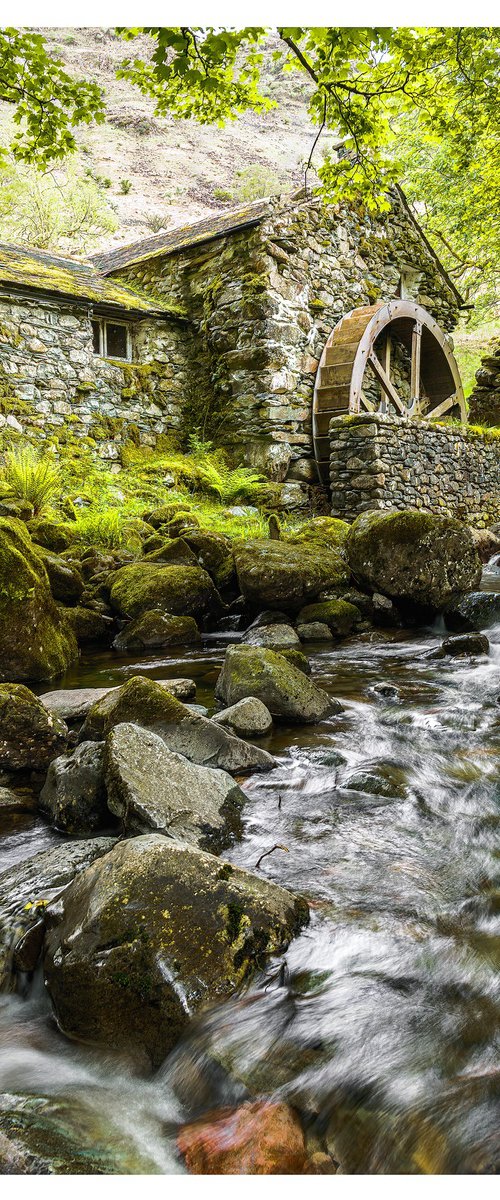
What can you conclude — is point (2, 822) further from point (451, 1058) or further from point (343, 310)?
point (343, 310)

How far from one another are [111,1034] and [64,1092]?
174 millimetres

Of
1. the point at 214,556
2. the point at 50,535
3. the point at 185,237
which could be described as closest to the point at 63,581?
the point at 50,535

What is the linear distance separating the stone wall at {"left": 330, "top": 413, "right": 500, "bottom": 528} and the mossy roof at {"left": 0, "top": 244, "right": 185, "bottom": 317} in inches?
160

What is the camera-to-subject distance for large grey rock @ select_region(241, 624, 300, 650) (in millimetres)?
6367

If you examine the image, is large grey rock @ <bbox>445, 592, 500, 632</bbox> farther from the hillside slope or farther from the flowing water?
the hillside slope

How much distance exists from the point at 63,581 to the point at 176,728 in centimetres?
390

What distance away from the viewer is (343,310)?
13.0 meters

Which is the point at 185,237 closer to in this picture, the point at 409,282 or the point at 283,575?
the point at 409,282

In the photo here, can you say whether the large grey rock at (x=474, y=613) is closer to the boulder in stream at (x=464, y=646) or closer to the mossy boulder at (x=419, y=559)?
the mossy boulder at (x=419, y=559)

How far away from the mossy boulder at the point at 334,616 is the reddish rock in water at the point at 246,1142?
5517mm

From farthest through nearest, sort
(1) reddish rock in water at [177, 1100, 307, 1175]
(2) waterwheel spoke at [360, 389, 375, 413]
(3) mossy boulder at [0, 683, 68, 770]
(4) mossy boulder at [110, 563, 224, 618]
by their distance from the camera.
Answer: (2) waterwheel spoke at [360, 389, 375, 413]
(4) mossy boulder at [110, 563, 224, 618]
(3) mossy boulder at [0, 683, 68, 770]
(1) reddish rock in water at [177, 1100, 307, 1175]

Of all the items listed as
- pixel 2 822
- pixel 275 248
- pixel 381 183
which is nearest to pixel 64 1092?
pixel 2 822

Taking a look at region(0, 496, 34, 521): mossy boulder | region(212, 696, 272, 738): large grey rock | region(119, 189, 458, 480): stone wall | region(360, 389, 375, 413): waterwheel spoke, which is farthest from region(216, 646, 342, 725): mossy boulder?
region(360, 389, 375, 413): waterwheel spoke

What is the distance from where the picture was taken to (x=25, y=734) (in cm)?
353
